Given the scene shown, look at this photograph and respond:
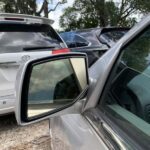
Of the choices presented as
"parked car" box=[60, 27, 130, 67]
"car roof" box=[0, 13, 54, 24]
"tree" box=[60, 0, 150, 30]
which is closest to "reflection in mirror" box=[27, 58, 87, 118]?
"car roof" box=[0, 13, 54, 24]

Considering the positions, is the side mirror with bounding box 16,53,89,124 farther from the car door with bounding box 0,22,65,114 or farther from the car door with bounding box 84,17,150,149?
the car door with bounding box 0,22,65,114

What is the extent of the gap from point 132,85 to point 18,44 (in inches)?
150

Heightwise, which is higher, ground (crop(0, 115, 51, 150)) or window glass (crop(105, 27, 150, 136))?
window glass (crop(105, 27, 150, 136))

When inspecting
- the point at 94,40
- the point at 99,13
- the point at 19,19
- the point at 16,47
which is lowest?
the point at 99,13

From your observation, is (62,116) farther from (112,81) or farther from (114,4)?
(114,4)

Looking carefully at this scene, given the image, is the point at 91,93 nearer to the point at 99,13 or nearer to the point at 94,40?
the point at 94,40

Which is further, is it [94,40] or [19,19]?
[94,40]

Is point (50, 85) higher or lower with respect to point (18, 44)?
higher

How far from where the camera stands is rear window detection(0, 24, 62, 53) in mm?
5408

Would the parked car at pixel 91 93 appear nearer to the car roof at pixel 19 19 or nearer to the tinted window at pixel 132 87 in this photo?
the tinted window at pixel 132 87

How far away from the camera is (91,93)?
1.98 metres

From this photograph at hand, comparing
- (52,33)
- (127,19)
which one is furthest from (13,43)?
(127,19)

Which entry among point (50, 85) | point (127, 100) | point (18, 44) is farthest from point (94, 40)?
point (127, 100)

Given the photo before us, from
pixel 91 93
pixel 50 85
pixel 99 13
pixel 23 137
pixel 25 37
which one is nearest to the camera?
pixel 91 93
